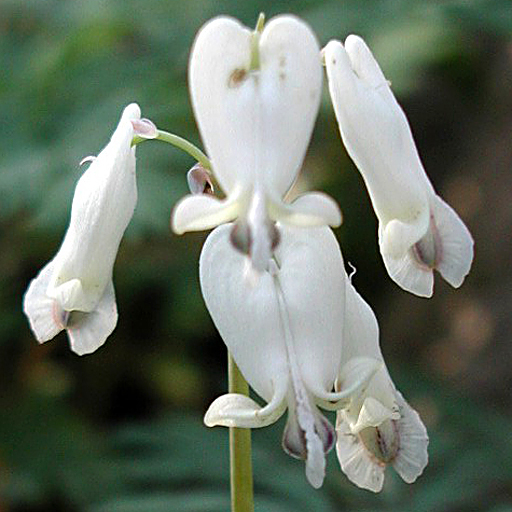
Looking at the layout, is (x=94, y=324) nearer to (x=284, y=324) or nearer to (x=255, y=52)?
(x=284, y=324)

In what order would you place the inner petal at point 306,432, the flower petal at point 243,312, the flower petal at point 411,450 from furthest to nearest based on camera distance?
the flower petal at point 411,450
the flower petal at point 243,312
the inner petal at point 306,432

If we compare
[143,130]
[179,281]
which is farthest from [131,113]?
[179,281]

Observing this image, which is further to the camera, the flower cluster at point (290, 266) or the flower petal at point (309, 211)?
the flower cluster at point (290, 266)

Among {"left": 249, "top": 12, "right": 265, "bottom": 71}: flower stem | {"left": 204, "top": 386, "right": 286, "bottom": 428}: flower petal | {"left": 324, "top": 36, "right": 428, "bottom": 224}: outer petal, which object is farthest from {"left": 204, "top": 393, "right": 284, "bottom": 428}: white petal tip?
{"left": 249, "top": 12, "right": 265, "bottom": 71}: flower stem

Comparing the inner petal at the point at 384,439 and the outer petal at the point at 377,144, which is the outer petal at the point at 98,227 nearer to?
the outer petal at the point at 377,144

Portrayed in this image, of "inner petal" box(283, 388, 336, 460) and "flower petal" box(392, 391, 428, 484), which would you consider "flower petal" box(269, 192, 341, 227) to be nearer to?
"inner petal" box(283, 388, 336, 460)

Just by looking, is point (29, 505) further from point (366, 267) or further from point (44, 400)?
point (366, 267)

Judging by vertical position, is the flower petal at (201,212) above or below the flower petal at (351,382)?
above

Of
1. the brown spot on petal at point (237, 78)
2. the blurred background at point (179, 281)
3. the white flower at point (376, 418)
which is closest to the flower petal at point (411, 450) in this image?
the white flower at point (376, 418)
